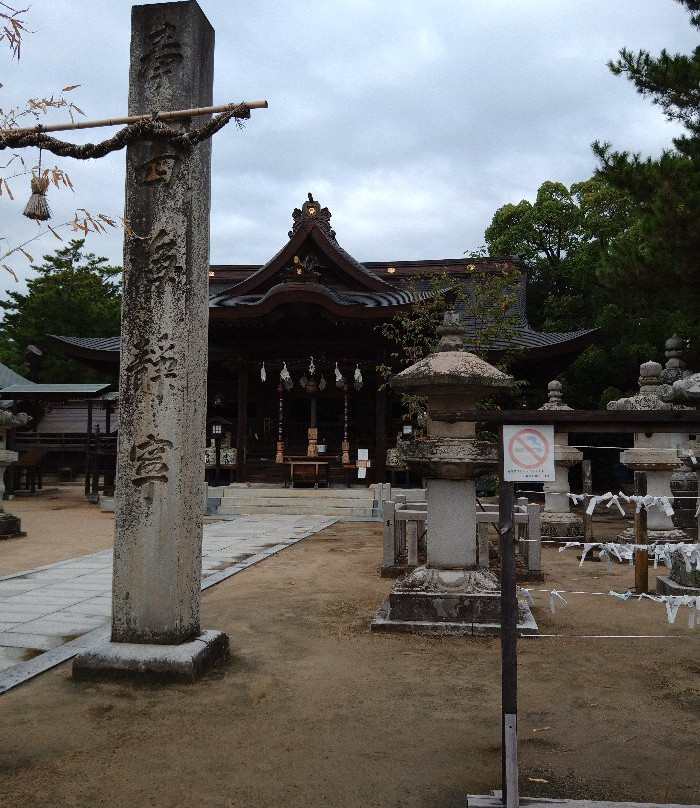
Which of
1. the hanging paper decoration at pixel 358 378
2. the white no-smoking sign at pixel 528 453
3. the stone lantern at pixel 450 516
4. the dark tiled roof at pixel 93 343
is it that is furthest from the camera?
the dark tiled roof at pixel 93 343

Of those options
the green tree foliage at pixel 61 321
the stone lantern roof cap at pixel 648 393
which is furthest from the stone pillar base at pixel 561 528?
the green tree foliage at pixel 61 321

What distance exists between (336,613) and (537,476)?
12.3ft

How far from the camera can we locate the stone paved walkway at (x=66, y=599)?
4.91m

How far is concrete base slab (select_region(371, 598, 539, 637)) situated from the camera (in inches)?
219

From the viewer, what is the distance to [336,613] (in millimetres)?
6285

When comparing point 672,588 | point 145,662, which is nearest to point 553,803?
point 145,662

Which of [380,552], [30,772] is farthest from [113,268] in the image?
[30,772]

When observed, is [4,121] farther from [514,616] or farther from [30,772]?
[514,616]

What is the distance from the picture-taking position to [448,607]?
227 inches

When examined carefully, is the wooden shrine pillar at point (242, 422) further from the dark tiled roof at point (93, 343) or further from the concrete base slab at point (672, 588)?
the concrete base slab at point (672, 588)

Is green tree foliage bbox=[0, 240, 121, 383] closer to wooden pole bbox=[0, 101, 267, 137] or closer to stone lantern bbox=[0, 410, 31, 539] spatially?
stone lantern bbox=[0, 410, 31, 539]

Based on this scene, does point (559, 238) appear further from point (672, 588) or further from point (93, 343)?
point (672, 588)

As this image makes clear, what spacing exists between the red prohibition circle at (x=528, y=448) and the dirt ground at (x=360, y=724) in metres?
1.45

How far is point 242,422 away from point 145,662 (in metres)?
14.2
